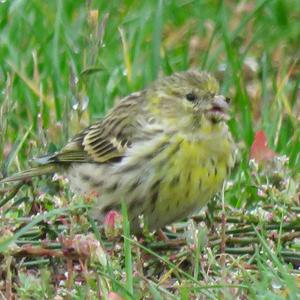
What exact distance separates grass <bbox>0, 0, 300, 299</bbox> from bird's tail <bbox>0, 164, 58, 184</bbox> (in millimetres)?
51

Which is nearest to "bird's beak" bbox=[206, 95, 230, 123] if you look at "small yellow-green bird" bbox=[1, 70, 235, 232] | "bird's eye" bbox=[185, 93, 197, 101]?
"small yellow-green bird" bbox=[1, 70, 235, 232]

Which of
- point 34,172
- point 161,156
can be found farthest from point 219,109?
point 34,172

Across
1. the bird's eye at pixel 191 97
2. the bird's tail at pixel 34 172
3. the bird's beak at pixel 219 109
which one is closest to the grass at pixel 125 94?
the bird's tail at pixel 34 172

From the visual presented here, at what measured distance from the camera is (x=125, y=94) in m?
6.33

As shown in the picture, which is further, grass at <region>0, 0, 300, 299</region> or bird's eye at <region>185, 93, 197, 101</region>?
bird's eye at <region>185, 93, 197, 101</region>

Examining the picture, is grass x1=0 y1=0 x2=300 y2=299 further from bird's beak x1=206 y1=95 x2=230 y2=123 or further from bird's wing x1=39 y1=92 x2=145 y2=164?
bird's beak x1=206 y1=95 x2=230 y2=123

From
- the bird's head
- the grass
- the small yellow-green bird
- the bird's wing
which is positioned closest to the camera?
the grass

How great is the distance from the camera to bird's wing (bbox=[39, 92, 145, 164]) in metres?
5.06

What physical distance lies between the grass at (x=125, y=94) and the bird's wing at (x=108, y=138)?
67mm

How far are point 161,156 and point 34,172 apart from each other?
532mm

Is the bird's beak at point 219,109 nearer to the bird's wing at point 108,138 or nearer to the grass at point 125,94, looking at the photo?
the grass at point 125,94

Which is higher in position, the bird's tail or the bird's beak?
Result: the bird's beak

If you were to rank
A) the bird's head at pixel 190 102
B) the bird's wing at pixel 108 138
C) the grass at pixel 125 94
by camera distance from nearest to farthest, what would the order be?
the grass at pixel 125 94, the bird's head at pixel 190 102, the bird's wing at pixel 108 138

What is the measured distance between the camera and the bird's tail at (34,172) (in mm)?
4910
